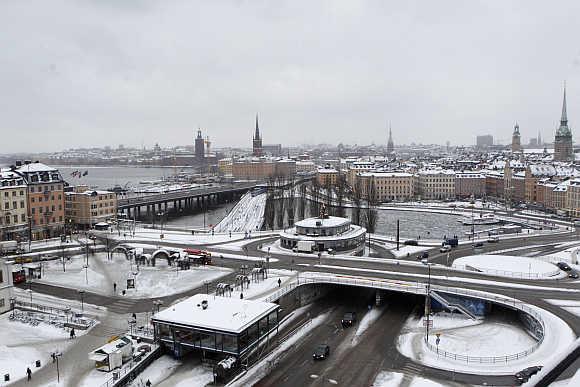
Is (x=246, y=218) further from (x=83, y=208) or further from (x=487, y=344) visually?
(x=487, y=344)

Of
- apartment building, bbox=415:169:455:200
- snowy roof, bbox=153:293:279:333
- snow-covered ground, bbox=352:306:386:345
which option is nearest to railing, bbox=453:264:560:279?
snow-covered ground, bbox=352:306:386:345

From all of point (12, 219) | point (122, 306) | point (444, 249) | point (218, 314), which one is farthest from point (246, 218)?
point (218, 314)

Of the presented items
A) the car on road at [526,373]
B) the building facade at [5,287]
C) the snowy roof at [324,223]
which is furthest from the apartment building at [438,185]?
the building facade at [5,287]

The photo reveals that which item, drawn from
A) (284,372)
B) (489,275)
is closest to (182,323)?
(284,372)

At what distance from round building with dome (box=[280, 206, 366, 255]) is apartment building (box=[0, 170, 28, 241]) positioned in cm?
3826

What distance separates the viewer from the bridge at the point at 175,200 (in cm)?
11238

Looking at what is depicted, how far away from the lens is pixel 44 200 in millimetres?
77500

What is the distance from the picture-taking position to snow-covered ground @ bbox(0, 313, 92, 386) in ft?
98.7

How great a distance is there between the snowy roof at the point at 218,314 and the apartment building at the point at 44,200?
48658mm

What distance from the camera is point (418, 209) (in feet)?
381

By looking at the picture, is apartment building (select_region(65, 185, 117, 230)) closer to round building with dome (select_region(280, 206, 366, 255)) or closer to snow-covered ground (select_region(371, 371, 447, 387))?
round building with dome (select_region(280, 206, 366, 255))

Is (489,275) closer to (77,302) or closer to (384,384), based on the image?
(384,384)

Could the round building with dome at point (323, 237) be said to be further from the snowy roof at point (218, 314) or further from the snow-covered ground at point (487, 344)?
the snowy roof at point (218, 314)

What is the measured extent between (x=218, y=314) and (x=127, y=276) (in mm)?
19530
